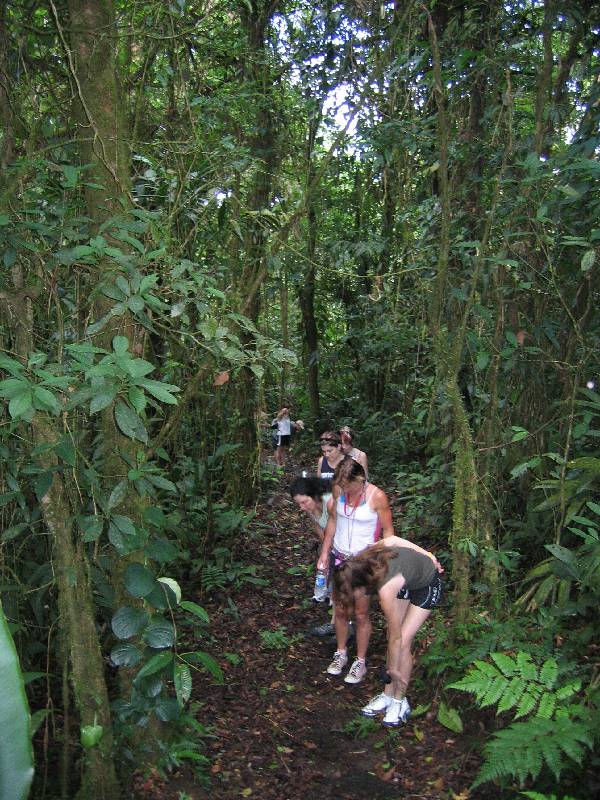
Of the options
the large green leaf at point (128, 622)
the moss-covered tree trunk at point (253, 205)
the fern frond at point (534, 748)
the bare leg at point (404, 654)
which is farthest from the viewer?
the moss-covered tree trunk at point (253, 205)

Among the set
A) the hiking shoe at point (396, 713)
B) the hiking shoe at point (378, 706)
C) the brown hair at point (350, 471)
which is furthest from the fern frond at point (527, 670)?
the brown hair at point (350, 471)

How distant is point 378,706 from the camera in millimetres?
4566

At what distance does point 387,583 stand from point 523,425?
2.31m

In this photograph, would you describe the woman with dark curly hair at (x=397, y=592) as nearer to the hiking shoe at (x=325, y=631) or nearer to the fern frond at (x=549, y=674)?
the fern frond at (x=549, y=674)

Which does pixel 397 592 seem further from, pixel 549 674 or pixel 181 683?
pixel 181 683

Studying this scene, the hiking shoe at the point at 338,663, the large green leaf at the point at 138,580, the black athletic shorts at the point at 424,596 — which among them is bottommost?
the hiking shoe at the point at 338,663

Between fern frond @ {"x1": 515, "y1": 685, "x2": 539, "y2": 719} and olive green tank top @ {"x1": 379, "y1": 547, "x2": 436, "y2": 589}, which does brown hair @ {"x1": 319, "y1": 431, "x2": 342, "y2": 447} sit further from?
fern frond @ {"x1": 515, "y1": 685, "x2": 539, "y2": 719}

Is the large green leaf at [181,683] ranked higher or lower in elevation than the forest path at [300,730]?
higher

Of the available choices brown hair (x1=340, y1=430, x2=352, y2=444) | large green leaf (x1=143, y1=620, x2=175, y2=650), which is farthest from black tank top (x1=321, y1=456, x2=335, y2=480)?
large green leaf (x1=143, y1=620, x2=175, y2=650)

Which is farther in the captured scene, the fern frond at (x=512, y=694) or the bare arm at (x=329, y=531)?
the bare arm at (x=329, y=531)

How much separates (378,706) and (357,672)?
1.51 feet

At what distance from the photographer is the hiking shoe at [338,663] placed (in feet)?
17.0

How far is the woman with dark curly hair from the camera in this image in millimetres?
4250

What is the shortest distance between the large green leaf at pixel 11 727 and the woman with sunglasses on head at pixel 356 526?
4366mm
